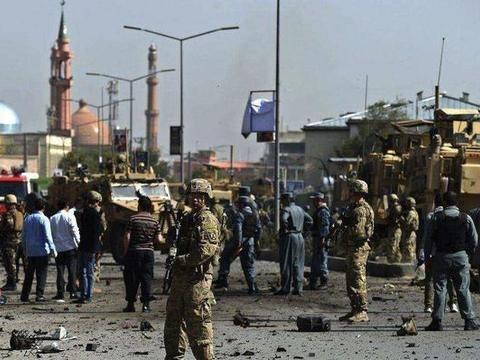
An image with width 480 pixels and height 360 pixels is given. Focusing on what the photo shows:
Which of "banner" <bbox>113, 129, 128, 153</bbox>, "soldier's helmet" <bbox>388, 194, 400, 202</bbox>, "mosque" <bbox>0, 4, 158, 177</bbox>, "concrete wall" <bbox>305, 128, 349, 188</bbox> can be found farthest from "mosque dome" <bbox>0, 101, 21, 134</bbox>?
"soldier's helmet" <bbox>388, 194, 400, 202</bbox>

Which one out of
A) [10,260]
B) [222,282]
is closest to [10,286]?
[10,260]

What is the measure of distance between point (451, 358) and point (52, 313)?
22.7 feet

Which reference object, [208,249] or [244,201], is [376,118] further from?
[208,249]

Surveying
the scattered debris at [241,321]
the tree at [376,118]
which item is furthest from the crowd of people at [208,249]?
the tree at [376,118]

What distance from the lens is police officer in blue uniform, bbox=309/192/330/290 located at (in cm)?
2311

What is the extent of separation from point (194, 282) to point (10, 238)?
12.2 metres

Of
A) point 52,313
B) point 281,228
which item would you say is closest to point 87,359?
point 52,313

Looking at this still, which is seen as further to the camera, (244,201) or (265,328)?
(244,201)

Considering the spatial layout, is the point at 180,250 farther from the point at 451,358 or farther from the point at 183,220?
the point at 451,358

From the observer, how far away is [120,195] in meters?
34.0

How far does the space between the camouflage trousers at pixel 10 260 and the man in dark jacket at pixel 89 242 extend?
274cm

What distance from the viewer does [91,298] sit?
2125 centimetres

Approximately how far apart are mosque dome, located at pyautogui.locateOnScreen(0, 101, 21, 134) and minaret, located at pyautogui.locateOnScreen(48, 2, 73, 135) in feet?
14.3

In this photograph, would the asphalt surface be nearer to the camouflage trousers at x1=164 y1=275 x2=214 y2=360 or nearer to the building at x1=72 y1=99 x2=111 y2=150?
A: the camouflage trousers at x1=164 y1=275 x2=214 y2=360
